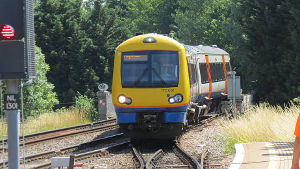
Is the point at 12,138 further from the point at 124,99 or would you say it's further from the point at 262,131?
the point at 262,131

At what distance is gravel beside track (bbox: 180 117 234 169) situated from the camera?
437 inches

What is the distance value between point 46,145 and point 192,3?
4583 centimetres

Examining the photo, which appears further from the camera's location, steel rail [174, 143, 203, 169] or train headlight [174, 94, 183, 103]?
train headlight [174, 94, 183, 103]

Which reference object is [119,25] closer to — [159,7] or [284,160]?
[159,7]

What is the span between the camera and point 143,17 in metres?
71.7

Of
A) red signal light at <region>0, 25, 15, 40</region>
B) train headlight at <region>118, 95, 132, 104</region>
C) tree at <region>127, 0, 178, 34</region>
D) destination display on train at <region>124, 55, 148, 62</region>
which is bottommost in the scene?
train headlight at <region>118, 95, 132, 104</region>

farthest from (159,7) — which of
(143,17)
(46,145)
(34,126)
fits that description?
(46,145)

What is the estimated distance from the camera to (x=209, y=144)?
1397 centimetres

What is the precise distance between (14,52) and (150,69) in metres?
7.62

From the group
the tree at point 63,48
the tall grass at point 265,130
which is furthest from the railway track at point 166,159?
the tree at point 63,48

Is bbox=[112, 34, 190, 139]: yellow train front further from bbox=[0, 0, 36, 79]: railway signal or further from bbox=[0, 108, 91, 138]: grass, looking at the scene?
bbox=[0, 0, 36, 79]: railway signal

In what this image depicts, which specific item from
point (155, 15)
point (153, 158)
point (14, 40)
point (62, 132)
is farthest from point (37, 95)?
point (155, 15)

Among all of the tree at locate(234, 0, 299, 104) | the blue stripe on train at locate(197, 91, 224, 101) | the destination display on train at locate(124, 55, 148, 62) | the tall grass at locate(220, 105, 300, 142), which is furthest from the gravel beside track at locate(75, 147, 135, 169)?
the tree at locate(234, 0, 299, 104)

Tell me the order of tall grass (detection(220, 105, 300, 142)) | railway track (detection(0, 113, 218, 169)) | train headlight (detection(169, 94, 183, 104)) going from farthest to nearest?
train headlight (detection(169, 94, 183, 104))
tall grass (detection(220, 105, 300, 142))
railway track (detection(0, 113, 218, 169))
